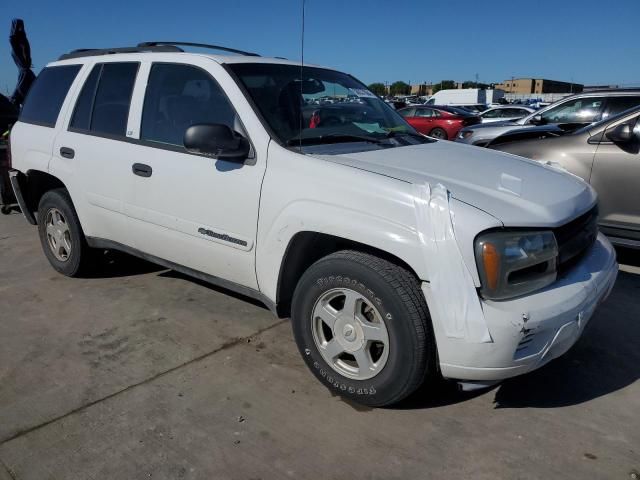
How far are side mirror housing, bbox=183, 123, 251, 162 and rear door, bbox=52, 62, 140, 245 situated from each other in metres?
0.93

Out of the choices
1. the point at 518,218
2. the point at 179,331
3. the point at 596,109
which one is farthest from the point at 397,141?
the point at 596,109

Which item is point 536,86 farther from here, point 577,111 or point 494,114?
point 577,111

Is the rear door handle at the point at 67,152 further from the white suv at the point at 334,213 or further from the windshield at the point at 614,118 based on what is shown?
the windshield at the point at 614,118

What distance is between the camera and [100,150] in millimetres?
3859

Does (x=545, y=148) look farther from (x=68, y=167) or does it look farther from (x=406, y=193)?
(x=68, y=167)

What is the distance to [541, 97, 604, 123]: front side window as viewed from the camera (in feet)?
25.8

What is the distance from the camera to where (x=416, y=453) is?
2.46 metres

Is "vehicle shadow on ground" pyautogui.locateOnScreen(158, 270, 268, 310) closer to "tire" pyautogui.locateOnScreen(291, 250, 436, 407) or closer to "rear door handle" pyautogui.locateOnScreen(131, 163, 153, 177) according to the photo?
"rear door handle" pyautogui.locateOnScreen(131, 163, 153, 177)

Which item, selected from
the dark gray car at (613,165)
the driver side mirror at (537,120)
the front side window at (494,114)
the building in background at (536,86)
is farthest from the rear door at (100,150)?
the building in background at (536,86)

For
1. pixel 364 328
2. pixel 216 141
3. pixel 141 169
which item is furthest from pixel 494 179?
pixel 141 169

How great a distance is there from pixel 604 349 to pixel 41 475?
3143mm

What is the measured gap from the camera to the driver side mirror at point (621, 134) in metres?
4.77

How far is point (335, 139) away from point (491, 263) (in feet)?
4.39

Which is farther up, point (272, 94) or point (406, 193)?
point (272, 94)
